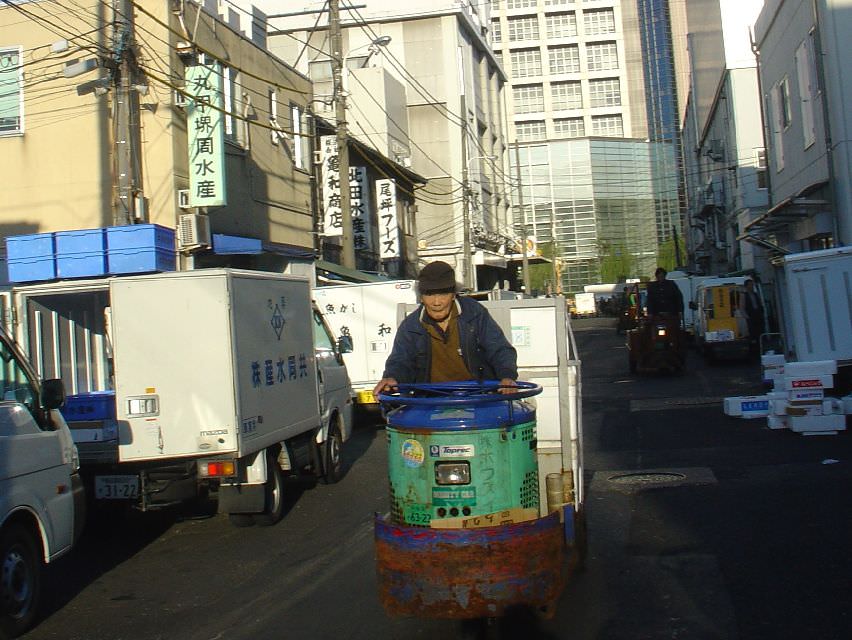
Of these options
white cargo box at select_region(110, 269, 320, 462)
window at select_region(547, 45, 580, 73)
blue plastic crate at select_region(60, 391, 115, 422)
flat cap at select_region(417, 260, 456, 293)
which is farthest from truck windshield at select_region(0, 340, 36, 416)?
window at select_region(547, 45, 580, 73)

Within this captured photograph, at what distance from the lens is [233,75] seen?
2234 cm

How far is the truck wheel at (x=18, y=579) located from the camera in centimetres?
609

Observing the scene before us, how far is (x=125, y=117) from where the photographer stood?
14703mm

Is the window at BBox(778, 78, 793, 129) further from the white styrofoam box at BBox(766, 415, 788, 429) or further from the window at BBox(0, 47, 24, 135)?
the window at BBox(0, 47, 24, 135)

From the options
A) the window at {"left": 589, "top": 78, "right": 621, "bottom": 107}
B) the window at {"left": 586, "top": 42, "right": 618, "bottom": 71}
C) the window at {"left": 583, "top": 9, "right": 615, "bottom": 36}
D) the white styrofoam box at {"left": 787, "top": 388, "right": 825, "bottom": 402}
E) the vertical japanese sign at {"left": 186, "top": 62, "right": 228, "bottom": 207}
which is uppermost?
the window at {"left": 583, "top": 9, "right": 615, "bottom": 36}

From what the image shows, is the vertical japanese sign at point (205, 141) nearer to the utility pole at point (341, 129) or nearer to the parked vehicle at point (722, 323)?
the utility pole at point (341, 129)

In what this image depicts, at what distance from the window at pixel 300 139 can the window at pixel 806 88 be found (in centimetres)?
1366

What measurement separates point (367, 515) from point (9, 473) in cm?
420

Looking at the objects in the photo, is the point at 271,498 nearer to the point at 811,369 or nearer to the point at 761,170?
the point at 811,369

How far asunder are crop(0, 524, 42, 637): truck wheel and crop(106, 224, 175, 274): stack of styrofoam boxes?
31.9ft

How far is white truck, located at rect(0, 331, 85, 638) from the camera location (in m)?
6.16

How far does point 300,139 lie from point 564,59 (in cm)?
7706

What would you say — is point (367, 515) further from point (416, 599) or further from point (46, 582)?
point (416, 599)

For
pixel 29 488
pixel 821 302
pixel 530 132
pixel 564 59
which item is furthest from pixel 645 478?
pixel 564 59
